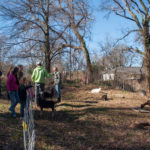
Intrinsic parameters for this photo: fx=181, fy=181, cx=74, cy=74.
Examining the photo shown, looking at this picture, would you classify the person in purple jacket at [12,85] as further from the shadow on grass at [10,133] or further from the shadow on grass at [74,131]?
the shadow on grass at [74,131]

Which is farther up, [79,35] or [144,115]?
[79,35]

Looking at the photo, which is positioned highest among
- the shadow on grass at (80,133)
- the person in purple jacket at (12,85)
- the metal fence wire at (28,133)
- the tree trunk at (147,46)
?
the tree trunk at (147,46)

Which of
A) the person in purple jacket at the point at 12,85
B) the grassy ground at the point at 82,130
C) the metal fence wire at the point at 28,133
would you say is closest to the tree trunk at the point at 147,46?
the grassy ground at the point at 82,130

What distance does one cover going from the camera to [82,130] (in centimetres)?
527

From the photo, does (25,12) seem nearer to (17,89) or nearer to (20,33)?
(20,33)

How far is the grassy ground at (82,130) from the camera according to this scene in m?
4.30

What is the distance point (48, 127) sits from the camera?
5.26m

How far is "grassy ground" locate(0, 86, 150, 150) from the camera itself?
4297 millimetres

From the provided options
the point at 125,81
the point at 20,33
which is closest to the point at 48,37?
the point at 20,33

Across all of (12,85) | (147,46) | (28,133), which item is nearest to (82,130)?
(28,133)

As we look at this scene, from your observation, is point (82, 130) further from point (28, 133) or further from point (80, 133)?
point (28, 133)

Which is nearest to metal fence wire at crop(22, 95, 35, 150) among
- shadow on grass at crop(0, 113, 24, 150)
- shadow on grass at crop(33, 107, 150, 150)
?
shadow on grass at crop(0, 113, 24, 150)

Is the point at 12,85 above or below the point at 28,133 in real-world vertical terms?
above

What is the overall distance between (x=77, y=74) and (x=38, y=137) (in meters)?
12.2
